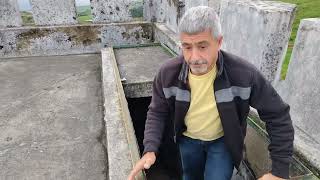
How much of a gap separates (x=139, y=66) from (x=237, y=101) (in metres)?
3.04

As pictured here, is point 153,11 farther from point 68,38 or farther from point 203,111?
point 203,111

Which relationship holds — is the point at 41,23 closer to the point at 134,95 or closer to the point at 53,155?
the point at 134,95

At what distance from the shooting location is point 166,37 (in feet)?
18.1

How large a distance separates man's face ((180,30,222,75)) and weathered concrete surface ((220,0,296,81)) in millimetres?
829

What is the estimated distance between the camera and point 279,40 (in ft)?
8.84

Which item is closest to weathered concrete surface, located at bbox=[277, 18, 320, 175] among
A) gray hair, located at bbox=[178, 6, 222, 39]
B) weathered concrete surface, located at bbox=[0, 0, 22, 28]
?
gray hair, located at bbox=[178, 6, 222, 39]

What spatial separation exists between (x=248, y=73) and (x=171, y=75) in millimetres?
554

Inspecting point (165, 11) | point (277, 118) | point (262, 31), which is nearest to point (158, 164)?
point (165, 11)

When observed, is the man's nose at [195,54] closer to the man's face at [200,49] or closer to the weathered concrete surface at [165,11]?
the man's face at [200,49]

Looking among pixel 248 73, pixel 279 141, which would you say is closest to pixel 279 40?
pixel 248 73

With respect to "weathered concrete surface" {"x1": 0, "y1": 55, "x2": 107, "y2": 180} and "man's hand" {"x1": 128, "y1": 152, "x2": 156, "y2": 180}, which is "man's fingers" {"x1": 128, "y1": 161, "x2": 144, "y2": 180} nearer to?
"man's hand" {"x1": 128, "y1": 152, "x2": 156, "y2": 180}

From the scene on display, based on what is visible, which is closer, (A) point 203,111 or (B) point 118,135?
(A) point 203,111

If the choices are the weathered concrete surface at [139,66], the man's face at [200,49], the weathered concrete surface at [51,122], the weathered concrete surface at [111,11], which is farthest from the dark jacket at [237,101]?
the weathered concrete surface at [111,11]

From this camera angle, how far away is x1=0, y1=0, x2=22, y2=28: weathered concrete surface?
5.58m
